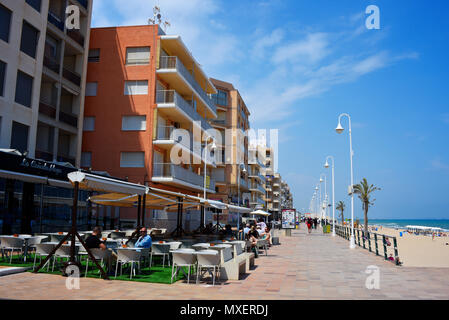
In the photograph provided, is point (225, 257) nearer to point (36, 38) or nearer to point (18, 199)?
point (18, 199)

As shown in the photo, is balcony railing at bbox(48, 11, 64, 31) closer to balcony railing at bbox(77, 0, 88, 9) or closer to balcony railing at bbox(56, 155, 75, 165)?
balcony railing at bbox(77, 0, 88, 9)

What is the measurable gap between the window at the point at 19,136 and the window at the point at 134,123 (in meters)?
8.92

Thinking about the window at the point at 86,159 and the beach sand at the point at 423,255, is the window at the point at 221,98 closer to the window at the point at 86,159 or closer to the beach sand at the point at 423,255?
the window at the point at 86,159

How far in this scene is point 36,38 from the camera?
2206 cm

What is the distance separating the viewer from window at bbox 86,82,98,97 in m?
30.4

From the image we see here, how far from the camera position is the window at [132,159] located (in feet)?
95.5

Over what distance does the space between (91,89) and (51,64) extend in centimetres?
659

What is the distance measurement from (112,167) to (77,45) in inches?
347

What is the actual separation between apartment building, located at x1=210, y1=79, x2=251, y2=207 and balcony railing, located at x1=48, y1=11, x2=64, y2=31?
1203 inches

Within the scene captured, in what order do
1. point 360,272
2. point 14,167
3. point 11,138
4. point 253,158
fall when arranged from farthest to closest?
point 253,158
point 11,138
point 14,167
point 360,272

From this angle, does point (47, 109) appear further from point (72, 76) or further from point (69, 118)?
point (72, 76)

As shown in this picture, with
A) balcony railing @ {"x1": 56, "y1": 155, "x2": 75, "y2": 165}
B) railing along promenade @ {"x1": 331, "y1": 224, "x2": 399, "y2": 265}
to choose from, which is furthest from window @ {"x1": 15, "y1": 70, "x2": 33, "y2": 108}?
railing along promenade @ {"x1": 331, "y1": 224, "x2": 399, "y2": 265}
